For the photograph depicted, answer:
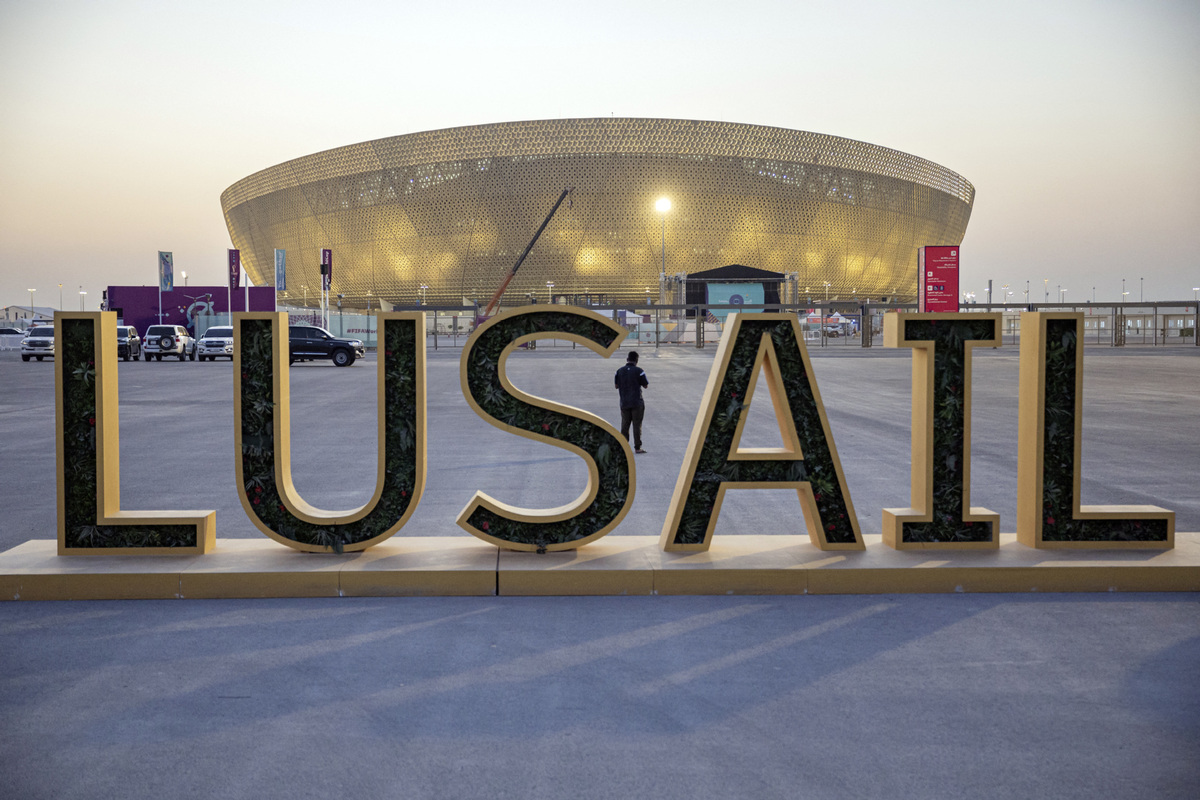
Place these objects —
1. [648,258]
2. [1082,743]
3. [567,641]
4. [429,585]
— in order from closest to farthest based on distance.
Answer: [1082,743]
[567,641]
[429,585]
[648,258]

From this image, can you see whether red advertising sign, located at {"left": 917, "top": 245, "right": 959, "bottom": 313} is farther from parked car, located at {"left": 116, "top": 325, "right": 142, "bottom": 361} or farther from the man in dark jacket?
parked car, located at {"left": 116, "top": 325, "right": 142, "bottom": 361}

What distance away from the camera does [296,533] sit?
632 centimetres

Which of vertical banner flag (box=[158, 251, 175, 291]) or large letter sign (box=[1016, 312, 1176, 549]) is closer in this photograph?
large letter sign (box=[1016, 312, 1176, 549])

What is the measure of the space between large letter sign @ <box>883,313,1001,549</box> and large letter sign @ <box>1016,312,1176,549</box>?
1.12ft

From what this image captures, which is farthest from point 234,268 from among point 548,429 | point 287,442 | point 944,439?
point 944,439

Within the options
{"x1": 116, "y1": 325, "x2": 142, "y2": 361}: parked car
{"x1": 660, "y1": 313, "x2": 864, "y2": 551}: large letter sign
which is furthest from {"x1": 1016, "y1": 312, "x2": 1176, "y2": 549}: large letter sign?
{"x1": 116, "y1": 325, "x2": 142, "y2": 361}: parked car

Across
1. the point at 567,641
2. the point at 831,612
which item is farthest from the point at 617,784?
the point at 831,612

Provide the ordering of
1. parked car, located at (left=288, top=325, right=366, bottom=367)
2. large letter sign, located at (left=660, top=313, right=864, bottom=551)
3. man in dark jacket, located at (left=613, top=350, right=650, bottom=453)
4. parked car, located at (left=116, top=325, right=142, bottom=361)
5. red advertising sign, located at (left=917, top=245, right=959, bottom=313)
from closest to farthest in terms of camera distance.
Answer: large letter sign, located at (left=660, top=313, right=864, bottom=551), man in dark jacket, located at (left=613, top=350, right=650, bottom=453), parked car, located at (left=288, top=325, right=366, bottom=367), parked car, located at (left=116, top=325, right=142, bottom=361), red advertising sign, located at (left=917, top=245, right=959, bottom=313)

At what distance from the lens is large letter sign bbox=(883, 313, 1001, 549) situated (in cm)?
641

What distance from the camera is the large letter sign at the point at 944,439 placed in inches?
252

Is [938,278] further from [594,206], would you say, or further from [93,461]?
[594,206]

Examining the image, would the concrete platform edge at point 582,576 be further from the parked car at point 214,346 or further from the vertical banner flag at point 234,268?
the vertical banner flag at point 234,268

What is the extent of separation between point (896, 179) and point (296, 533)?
10881 centimetres

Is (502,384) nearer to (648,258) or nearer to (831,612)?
(831,612)
